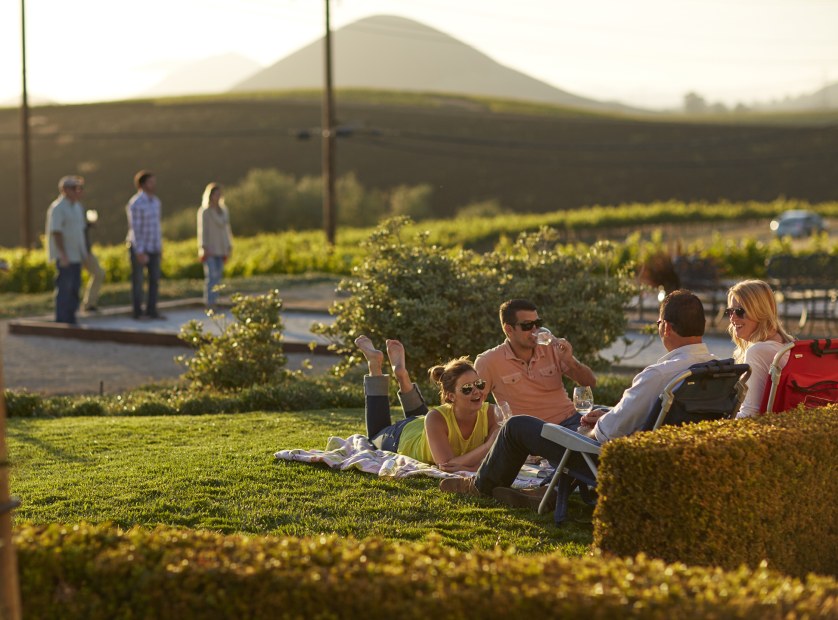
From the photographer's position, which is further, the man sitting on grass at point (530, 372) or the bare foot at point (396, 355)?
the bare foot at point (396, 355)

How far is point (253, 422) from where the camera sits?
10102mm

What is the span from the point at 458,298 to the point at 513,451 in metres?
4.91

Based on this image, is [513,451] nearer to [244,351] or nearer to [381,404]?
[381,404]

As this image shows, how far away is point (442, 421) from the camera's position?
7.45 metres

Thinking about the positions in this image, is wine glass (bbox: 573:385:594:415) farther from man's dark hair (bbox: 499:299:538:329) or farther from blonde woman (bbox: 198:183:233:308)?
blonde woman (bbox: 198:183:233:308)

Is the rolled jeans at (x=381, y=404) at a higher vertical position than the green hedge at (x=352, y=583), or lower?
lower

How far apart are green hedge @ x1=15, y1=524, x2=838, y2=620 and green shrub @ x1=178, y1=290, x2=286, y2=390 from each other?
7922 millimetres

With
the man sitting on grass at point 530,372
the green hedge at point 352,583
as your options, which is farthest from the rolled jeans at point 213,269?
the green hedge at point 352,583

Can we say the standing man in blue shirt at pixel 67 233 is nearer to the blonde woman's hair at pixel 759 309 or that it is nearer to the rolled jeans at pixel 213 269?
the rolled jeans at pixel 213 269

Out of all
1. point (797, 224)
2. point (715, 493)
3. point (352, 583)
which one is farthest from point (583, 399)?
point (797, 224)

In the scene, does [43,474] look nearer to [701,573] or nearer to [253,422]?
[253,422]

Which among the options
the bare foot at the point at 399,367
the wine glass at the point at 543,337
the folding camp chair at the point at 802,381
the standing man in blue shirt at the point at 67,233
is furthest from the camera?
the standing man in blue shirt at the point at 67,233

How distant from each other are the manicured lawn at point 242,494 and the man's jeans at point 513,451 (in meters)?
0.13

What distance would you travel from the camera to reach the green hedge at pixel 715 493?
4.91 metres
